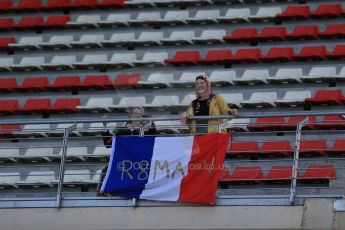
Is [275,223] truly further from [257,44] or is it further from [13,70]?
[13,70]

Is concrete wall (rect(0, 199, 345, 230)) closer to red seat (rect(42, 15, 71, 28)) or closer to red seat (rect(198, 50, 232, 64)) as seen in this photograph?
red seat (rect(198, 50, 232, 64))

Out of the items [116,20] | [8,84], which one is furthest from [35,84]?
[116,20]

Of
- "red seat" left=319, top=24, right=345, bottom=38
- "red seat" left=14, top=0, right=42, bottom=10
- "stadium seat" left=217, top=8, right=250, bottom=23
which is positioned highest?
"red seat" left=14, top=0, right=42, bottom=10

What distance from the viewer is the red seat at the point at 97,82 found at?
1553 centimetres

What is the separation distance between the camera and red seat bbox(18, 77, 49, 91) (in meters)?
15.8

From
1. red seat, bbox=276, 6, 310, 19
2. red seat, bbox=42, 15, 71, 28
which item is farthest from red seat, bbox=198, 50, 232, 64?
red seat, bbox=42, 15, 71, 28

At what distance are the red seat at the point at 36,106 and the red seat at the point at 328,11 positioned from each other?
14.4 ft

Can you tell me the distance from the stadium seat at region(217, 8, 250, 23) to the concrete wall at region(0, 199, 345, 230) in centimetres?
726

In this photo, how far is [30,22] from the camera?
675 inches

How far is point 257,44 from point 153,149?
21.8ft

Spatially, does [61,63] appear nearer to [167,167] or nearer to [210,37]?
[210,37]

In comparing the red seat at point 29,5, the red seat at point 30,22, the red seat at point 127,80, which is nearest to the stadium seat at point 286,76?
the red seat at point 127,80

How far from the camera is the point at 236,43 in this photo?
15883mm

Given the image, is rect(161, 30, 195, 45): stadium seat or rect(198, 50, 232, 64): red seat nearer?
rect(198, 50, 232, 64): red seat
